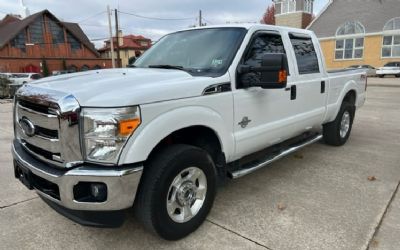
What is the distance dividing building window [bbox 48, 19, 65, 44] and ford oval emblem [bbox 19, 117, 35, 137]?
49.6m

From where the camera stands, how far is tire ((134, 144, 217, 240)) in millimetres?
2686

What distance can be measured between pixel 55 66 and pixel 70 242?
48789mm

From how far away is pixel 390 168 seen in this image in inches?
191

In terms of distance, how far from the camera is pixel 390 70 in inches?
1208

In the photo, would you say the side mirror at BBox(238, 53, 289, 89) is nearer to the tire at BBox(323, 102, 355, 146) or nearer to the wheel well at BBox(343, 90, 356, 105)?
the tire at BBox(323, 102, 355, 146)

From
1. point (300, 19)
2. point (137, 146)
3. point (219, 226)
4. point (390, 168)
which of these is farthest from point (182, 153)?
point (300, 19)

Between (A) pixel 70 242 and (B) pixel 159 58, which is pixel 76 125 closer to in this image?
(A) pixel 70 242

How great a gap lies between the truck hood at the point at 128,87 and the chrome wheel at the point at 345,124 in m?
3.73

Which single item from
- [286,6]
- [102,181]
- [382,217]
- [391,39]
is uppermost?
[286,6]

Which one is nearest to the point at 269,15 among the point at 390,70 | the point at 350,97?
the point at 390,70

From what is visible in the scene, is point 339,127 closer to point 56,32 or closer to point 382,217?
point 382,217

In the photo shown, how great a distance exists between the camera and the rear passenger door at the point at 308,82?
4441mm

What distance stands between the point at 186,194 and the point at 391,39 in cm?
3747

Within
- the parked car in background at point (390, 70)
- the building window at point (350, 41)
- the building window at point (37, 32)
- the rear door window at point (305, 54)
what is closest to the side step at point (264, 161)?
the rear door window at point (305, 54)
